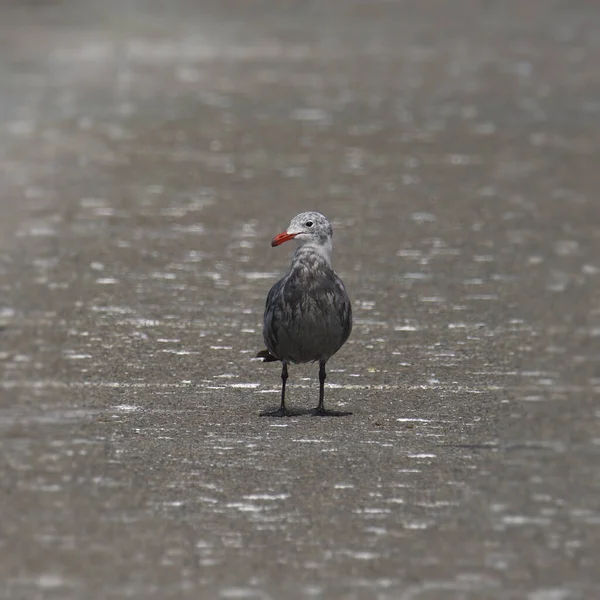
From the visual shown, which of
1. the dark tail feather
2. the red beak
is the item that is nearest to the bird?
the red beak

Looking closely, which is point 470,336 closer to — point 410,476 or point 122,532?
point 410,476

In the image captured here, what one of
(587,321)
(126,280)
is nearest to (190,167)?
(126,280)

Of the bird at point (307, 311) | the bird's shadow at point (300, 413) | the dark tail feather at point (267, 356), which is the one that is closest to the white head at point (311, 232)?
the bird at point (307, 311)

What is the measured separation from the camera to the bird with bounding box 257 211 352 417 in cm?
866

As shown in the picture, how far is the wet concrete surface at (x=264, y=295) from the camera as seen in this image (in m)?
6.35

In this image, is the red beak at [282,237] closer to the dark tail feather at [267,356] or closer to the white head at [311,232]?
the white head at [311,232]

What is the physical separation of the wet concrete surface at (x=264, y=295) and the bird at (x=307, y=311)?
0.34 metres

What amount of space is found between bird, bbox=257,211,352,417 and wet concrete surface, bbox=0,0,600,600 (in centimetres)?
34

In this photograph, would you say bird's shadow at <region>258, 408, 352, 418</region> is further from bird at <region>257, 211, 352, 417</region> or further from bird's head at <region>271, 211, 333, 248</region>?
bird's head at <region>271, 211, 333, 248</region>

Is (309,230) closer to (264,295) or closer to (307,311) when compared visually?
(307,311)

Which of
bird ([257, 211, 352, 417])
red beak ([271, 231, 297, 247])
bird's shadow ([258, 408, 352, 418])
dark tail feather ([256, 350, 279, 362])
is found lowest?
bird's shadow ([258, 408, 352, 418])

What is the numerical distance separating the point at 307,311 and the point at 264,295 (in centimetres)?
339

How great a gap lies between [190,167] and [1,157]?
2344 mm

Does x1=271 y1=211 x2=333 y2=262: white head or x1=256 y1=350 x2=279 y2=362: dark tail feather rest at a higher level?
x1=271 y1=211 x2=333 y2=262: white head
